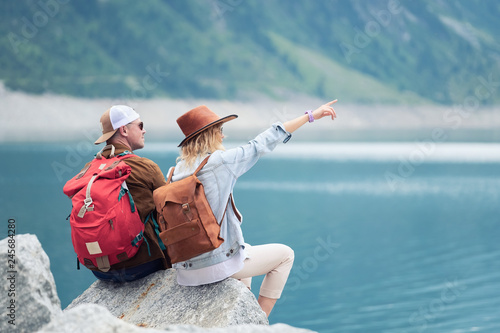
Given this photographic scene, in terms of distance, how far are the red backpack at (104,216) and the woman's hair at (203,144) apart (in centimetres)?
34

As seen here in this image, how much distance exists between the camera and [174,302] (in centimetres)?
370

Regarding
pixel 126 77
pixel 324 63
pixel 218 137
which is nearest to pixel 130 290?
pixel 218 137

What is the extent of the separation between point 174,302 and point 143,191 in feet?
2.10

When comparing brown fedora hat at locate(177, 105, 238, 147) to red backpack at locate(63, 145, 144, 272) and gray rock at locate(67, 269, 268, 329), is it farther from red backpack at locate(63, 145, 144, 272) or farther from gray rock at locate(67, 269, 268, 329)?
gray rock at locate(67, 269, 268, 329)

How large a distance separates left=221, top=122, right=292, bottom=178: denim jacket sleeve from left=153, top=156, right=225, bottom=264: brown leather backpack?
0.15 meters

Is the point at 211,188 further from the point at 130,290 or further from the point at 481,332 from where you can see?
the point at 481,332

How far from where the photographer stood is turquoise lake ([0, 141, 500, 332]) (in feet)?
38.4

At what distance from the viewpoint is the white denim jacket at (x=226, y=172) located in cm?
337

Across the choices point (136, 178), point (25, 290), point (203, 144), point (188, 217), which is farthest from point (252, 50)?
point (25, 290)

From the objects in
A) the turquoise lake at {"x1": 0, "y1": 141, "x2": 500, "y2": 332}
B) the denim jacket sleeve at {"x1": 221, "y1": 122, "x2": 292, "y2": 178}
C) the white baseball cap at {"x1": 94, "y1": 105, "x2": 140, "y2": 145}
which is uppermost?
the white baseball cap at {"x1": 94, "y1": 105, "x2": 140, "y2": 145}

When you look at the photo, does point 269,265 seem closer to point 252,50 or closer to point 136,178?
point 136,178

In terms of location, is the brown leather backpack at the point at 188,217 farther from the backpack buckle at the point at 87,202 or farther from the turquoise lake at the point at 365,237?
the turquoise lake at the point at 365,237

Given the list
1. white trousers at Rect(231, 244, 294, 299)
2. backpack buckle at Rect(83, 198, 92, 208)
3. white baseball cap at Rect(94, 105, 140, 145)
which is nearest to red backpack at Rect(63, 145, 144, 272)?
backpack buckle at Rect(83, 198, 92, 208)

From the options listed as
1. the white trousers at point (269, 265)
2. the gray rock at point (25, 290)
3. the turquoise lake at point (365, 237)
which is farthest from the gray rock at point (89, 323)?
the turquoise lake at point (365, 237)
